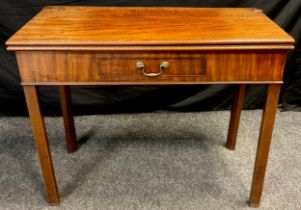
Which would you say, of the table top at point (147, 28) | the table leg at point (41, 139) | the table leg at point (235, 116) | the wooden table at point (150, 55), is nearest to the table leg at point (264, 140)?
the wooden table at point (150, 55)

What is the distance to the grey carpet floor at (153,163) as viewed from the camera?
54.0 inches

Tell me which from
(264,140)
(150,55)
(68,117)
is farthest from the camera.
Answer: (68,117)

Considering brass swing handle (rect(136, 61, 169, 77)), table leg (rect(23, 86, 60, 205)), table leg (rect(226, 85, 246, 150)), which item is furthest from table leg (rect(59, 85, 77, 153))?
table leg (rect(226, 85, 246, 150))

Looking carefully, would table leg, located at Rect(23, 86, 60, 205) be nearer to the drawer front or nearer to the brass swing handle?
the drawer front

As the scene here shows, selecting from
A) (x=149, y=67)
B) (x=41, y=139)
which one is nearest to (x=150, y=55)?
(x=149, y=67)

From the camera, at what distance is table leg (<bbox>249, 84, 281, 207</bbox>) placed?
112cm

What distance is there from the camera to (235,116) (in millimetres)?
1582

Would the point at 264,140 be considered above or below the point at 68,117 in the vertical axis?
above

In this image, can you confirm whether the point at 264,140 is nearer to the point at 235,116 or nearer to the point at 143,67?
the point at 235,116

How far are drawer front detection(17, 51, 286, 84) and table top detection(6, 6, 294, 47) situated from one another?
41 mm

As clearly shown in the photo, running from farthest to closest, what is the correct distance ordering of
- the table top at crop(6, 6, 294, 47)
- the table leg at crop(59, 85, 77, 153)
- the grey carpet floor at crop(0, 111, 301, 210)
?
1. the table leg at crop(59, 85, 77, 153)
2. the grey carpet floor at crop(0, 111, 301, 210)
3. the table top at crop(6, 6, 294, 47)

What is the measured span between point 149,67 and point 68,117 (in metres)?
0.63

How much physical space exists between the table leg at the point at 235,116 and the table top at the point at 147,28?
13.9 inches

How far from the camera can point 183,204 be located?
4.41 feet
